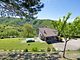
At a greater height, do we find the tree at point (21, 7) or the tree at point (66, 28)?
the tree at point (21, 7)

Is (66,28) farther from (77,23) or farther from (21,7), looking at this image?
(21,7)

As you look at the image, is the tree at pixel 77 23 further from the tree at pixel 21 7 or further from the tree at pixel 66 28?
the tree at pixel 21 7

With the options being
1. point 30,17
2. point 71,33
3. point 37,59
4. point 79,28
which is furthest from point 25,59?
point 79,28

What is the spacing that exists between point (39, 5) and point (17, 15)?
8.21ft

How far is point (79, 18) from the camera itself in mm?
4242

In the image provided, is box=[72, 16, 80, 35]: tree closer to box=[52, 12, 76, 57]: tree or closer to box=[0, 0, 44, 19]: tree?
box=[52, 12, 76, 57]: tree

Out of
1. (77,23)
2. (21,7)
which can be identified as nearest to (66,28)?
(77,23)

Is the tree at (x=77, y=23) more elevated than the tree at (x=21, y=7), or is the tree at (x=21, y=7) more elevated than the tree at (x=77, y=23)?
the tree at (x=21, y=7)

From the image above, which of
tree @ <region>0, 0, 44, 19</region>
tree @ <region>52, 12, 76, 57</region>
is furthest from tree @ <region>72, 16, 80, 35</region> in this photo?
tree @ <region>0, 0, 44, 19</region>

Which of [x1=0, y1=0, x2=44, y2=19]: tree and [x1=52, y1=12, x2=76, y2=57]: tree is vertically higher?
[x1=0, y1=0, x2=44, y2=19]: tree

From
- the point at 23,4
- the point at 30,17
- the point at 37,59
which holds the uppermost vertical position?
the point at 23,4

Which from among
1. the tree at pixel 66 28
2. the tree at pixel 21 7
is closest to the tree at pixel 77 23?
the tree at pixel 66 28

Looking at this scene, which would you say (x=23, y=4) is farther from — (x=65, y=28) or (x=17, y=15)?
(x=65, y=28)

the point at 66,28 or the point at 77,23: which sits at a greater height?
the point at 77,23
